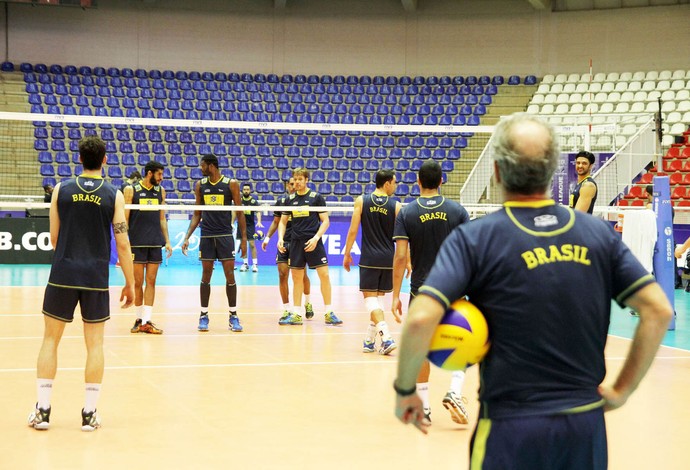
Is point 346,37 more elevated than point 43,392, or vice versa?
point 346,37

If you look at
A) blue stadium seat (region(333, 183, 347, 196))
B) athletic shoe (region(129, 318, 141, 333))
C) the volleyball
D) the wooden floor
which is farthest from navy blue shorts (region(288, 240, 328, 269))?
blue stadium seat (region(333, 183, 347, 196))

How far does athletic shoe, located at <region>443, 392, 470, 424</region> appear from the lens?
566cm

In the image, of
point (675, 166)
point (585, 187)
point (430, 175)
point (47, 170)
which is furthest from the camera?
point (47, 170)

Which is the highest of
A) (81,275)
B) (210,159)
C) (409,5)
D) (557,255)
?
(409,5)

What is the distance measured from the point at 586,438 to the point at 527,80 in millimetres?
25694

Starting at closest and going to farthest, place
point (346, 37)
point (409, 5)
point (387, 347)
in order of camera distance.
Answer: point (387, 347), point (409, 5), point (346, 37)

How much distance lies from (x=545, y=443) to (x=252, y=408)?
4.04m

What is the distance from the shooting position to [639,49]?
26.5 m

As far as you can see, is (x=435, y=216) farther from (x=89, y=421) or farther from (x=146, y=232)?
(x=146, y=232)

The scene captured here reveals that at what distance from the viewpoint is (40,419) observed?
17.8 ft

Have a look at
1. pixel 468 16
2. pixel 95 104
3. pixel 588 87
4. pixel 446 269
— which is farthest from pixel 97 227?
pixel 468 16

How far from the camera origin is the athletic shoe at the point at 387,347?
334 inches

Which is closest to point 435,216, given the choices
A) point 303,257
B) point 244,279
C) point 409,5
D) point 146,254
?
point 303,257

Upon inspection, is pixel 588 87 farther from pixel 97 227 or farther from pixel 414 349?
pixel 414 349
